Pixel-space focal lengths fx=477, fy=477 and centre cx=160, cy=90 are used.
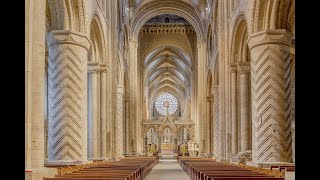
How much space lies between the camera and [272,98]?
15188mm

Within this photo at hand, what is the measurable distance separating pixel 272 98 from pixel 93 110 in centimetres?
913

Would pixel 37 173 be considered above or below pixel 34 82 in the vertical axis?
below

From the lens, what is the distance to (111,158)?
23.7 m

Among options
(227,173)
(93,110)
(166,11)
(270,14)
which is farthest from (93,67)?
(166,11)

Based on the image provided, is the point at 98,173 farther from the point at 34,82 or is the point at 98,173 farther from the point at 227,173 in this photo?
the point at 227,173

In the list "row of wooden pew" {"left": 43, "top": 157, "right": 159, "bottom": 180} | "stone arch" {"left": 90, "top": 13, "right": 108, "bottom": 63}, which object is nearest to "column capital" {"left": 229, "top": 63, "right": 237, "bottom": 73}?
"stone arch" {"left": 90, "top": 13, "right": 108, "bottom": 63}

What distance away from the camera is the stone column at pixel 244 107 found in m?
20.0

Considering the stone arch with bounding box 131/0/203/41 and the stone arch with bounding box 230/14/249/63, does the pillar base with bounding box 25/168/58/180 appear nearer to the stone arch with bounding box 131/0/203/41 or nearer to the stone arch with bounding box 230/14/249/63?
the stone arch with bounding box 230/14/249/63

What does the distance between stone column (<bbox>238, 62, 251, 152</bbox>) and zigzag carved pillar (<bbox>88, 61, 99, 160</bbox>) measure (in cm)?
637
